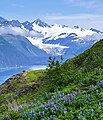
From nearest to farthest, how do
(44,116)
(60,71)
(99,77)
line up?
1. (44,116)
2. (99,77)
3. (60,71)

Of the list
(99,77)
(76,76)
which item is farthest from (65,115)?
(76,76)

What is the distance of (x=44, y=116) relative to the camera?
1101cm

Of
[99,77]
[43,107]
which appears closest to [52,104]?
[43,107]

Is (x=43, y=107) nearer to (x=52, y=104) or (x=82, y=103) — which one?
(x=52, y=104)

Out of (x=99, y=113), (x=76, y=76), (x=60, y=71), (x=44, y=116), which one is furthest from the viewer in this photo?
(x=60, y=71)

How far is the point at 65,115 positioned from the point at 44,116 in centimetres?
92

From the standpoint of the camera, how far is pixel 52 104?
38.4 feet

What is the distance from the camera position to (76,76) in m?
16.9

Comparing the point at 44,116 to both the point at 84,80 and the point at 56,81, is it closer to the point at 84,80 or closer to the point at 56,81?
the point at 84,80

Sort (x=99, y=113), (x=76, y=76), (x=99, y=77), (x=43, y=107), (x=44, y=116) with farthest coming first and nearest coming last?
(x=76, y=76)
(x=99, y=77)
(x=43, y=107)
(x=44, y=116)
(x=99, y=113)

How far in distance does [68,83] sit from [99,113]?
7202 mm

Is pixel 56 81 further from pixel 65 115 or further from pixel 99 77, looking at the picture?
pixel 65 115

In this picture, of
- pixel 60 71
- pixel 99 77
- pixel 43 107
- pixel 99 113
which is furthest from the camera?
pixel 60 71

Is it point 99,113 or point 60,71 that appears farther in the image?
point 60,71
